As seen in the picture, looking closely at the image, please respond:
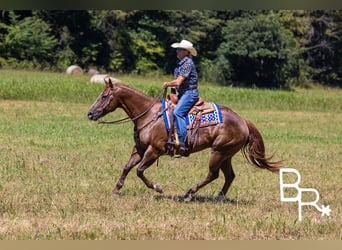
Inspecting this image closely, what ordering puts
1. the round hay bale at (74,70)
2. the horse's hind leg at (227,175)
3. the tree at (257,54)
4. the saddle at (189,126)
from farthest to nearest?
the tree at (257,54)
the round hay bale at (74,70)
the horse's hind leg at (227,175)
the saddle at (189,126)

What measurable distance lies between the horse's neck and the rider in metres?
0.54

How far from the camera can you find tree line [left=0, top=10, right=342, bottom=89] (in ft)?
94.7

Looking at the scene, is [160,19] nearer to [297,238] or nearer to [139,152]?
[139,152]

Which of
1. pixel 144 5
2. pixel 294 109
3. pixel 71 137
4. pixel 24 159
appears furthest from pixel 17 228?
pixel 294 109

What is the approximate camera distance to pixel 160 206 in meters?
9.12

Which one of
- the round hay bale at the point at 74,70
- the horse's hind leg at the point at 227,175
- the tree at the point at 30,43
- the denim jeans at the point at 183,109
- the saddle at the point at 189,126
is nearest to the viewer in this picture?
the denim jeans at the point at 183,109

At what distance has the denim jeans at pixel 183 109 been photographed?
9.62 metres

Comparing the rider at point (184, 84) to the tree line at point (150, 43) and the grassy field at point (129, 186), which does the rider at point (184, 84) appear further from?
the tree line at point (150, 43)

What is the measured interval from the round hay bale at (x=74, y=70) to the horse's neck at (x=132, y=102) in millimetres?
19717

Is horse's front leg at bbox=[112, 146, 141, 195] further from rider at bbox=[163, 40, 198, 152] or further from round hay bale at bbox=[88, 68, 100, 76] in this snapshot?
round hay bale at bbox=[88, 68, 100, 76]

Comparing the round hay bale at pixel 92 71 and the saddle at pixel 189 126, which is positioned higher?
the saddle at pixel 189 126

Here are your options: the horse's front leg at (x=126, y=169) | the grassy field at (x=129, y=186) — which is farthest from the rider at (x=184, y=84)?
the grassy field at (x=129, y=186)

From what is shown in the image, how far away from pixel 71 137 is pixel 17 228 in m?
9.40

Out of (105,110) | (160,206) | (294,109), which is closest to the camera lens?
(160,206)
